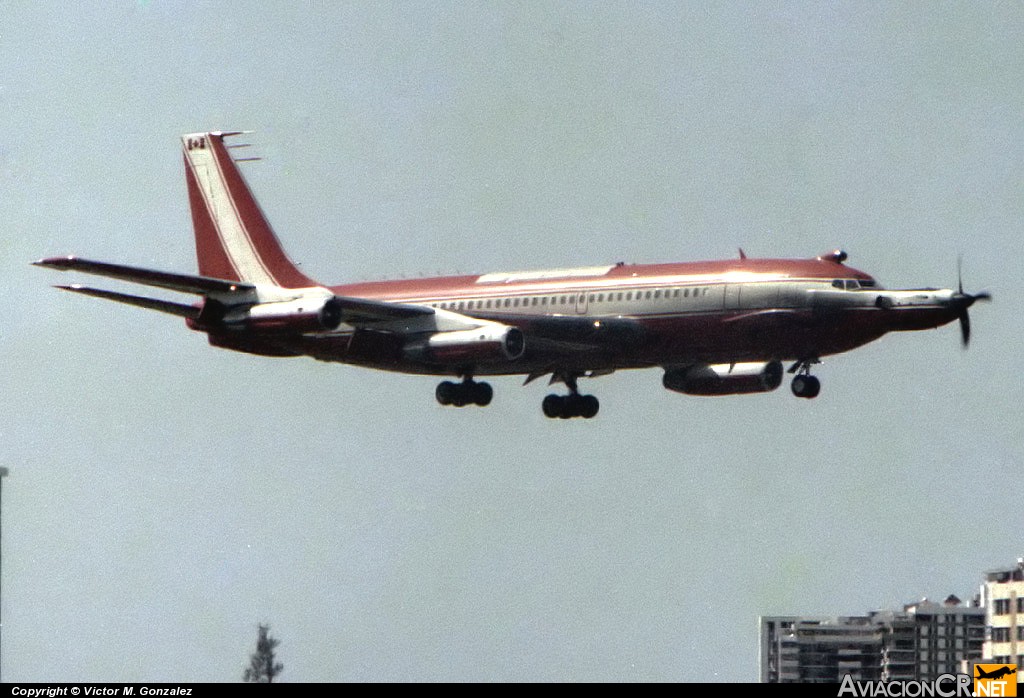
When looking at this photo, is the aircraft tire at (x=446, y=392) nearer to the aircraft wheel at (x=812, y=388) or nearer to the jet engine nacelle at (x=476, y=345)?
the jet engine nacelle at (x=476, y=345)

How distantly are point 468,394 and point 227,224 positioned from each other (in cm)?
1800

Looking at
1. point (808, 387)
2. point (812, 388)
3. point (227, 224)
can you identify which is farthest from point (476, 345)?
point (227, 224)

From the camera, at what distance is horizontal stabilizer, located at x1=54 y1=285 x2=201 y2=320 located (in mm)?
88062

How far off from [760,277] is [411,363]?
1536 centimetres

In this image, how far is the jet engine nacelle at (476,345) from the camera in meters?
90.0

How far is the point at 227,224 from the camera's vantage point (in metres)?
106

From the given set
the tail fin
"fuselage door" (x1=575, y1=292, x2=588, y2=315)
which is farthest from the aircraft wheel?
the tail fin

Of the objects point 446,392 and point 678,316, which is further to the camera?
point 446,392

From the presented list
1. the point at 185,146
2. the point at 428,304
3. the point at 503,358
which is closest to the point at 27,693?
the point at 503,358

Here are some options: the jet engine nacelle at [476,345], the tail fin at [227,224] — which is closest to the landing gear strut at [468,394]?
the jet engine nacelle at [476,345]

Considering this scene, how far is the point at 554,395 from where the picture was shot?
334 ft

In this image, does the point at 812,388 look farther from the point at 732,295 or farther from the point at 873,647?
the point at 873,647

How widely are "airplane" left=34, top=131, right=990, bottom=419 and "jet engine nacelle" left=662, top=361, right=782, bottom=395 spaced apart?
0.09 m

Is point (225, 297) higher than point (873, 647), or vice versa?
point (873, 647)
